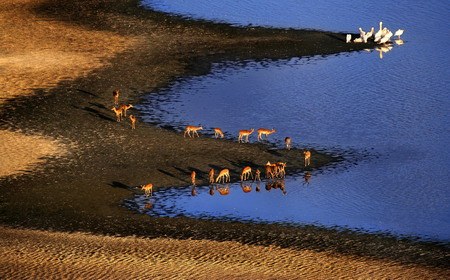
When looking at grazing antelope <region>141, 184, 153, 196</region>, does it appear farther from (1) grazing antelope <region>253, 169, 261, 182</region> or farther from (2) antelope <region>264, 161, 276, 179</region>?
(2) antelope <region>264, 161, 276, 179</region>

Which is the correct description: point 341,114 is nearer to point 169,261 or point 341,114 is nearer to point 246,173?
point 246,173

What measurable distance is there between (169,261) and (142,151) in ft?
30.6

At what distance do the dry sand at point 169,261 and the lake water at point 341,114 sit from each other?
2.46m

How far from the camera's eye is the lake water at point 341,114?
35875 mm

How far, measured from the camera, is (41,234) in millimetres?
33719

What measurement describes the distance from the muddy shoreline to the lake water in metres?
0.85

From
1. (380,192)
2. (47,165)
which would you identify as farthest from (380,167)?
(47,165)

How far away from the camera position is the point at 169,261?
31.5 meters

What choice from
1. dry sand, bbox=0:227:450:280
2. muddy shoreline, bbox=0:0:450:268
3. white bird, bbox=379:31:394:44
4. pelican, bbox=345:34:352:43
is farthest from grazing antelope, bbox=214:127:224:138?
white bird, bbox=379:31:394:44

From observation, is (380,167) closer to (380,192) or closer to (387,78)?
(380,192)

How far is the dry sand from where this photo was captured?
1210 inches

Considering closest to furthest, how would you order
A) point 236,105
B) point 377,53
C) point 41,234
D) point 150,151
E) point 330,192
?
point 41,234
point 330,192
point 150,151
point 236,105
point 377,53

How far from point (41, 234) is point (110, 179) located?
4744 mm

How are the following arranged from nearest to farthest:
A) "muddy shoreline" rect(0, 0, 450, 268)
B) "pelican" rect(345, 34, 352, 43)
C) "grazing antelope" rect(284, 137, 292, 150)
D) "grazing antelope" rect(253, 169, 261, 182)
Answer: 1. "muddy shoreline" rect(0, 0, 450, 268)
2. "grazing antelope" rect(253, 169, 261, 182)
3. "grazing antelope" rect(284, 137, 292, 150)
4. "pelican" rect(345, 34, 352, 43)
